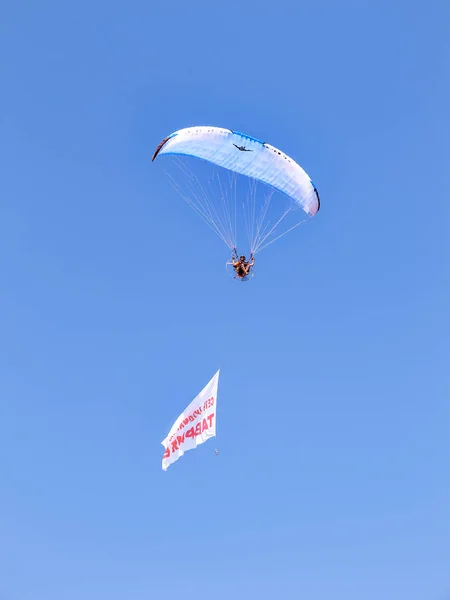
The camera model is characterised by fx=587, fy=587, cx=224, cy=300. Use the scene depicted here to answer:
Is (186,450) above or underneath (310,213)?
underneath

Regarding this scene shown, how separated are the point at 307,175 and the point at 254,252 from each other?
4741 millimetres

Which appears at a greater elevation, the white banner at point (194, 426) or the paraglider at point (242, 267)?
the paraglider at point (242, 267)

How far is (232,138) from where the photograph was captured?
28219 millimetres

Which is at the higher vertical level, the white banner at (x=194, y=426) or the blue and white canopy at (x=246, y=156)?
the blue and white canopy at (x=246, y=156)

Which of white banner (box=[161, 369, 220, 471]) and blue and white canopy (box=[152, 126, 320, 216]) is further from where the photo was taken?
white banner (box=[161, 369, 220, 471])

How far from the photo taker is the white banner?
28.7m

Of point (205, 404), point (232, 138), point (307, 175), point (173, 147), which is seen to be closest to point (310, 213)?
point (307, 175)

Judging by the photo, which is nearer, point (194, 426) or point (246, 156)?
point (246, 156)

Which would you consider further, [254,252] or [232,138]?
[254,252]

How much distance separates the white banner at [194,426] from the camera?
2867cm

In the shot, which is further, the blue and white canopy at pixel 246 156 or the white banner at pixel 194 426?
the white banner at pixel 194 426

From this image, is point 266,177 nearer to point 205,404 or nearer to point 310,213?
point 310,213

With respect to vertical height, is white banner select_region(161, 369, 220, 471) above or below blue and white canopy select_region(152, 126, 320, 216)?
below

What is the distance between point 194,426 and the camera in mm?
29484
